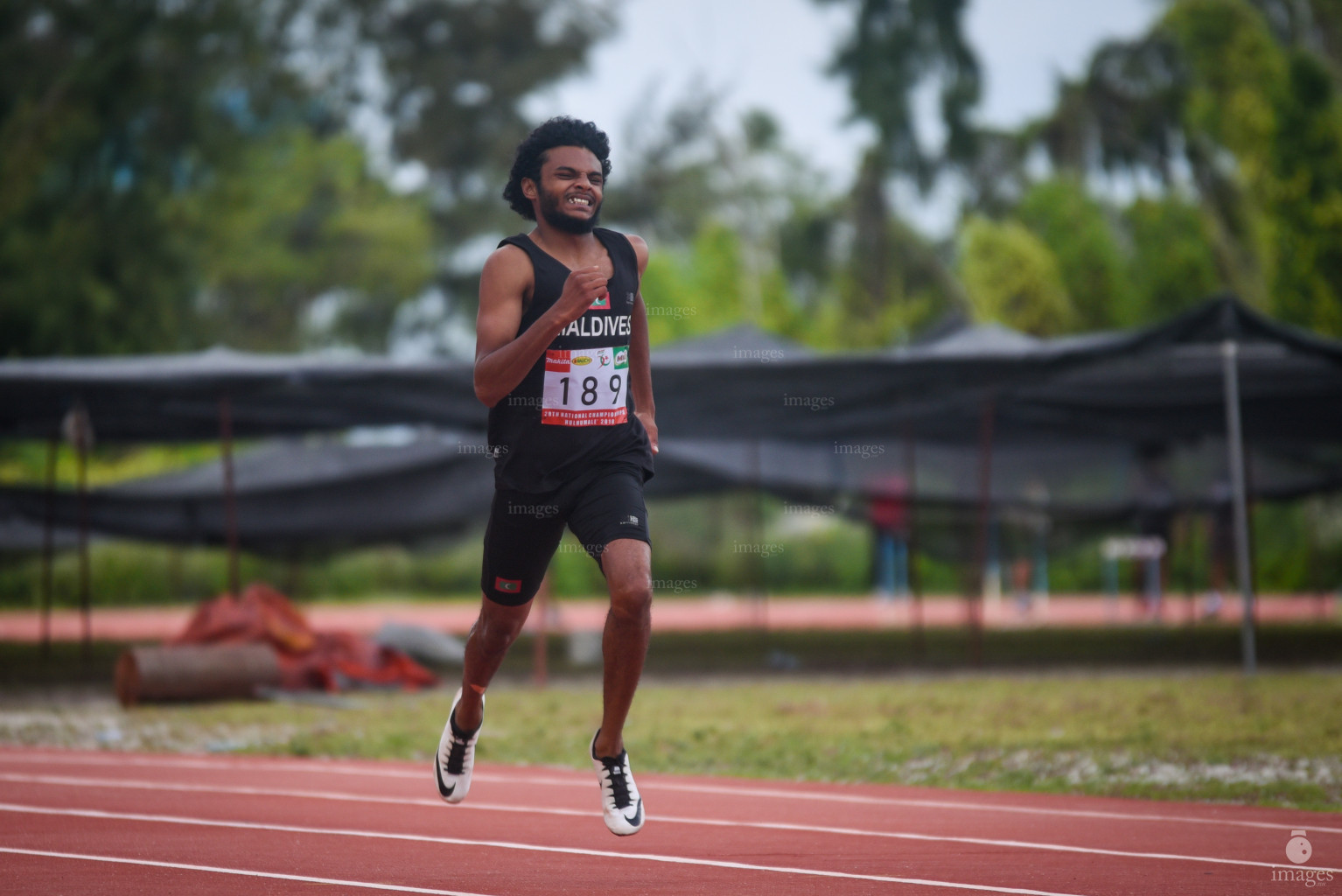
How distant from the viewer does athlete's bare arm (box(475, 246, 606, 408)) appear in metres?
4.11

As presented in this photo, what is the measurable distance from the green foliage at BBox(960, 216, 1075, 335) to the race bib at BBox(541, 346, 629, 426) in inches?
1134

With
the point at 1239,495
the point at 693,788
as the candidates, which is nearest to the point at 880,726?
the point at 693,788

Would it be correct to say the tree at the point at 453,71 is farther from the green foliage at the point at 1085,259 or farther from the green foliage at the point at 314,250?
the green foliage at the point at 1085,259

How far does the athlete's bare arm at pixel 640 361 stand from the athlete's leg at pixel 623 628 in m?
0.50

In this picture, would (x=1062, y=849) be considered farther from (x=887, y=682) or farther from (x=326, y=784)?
(x=887, y=682)

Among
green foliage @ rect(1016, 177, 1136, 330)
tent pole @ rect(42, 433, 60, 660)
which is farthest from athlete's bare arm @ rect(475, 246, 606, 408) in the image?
green foliage @ rect(1016, 177, 1136, 330)

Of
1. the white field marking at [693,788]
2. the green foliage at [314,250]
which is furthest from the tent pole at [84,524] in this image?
the green foliage at [314,250]

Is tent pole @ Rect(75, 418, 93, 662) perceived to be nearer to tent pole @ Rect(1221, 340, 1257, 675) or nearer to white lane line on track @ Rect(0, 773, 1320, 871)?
white lane line on track @ Rect(0, 773, 1320, 871)

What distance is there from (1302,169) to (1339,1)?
10748mm

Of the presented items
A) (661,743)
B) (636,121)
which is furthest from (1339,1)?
(661,743)

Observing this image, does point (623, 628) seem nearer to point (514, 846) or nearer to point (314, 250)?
point (514, 846)

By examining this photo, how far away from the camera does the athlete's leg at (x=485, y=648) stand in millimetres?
4605

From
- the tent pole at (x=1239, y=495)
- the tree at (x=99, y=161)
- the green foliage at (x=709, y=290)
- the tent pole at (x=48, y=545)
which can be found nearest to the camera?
the tent pole at (x=1239, y=495)

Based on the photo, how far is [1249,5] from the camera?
36.3 metres
